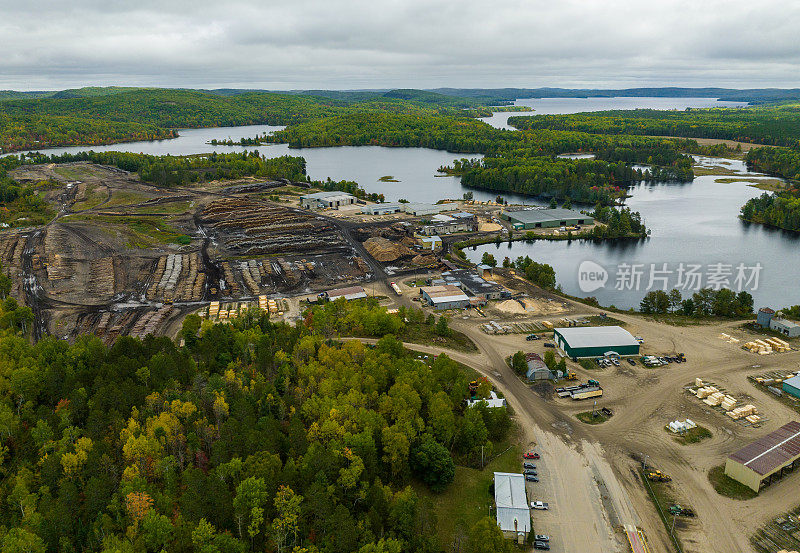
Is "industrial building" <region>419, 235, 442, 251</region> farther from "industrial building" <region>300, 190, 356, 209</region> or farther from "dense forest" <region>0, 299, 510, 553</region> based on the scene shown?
"dense forest" <region>0, 299, 510, 553</region>

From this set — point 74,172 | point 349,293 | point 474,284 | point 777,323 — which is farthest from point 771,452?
point 74,172

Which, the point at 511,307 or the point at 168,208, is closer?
the point at 511,307

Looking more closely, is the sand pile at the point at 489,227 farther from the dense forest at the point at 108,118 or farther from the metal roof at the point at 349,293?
the dense forest at the point at 108,118

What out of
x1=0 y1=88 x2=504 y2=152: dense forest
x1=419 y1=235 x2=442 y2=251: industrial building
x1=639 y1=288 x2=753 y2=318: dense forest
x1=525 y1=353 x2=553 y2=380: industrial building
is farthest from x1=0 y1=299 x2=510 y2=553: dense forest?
x1=0 y1=88 x2=504 y2=152: dense forest

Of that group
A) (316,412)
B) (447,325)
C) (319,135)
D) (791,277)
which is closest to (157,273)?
(447,325)

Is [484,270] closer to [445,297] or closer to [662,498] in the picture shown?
[445,297]

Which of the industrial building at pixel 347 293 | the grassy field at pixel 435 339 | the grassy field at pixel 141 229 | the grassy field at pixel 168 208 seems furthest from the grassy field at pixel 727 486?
the grassy field at pixel 168 208
